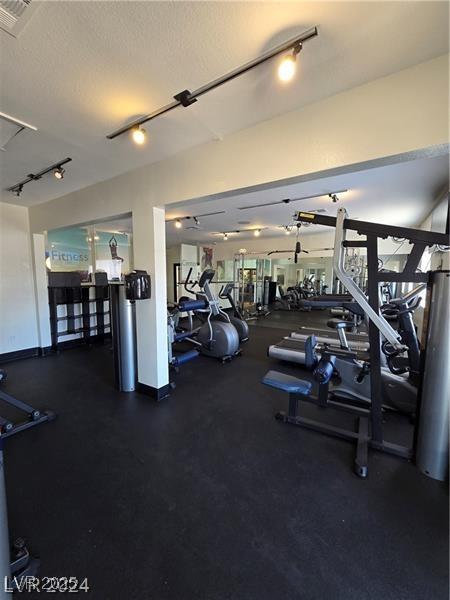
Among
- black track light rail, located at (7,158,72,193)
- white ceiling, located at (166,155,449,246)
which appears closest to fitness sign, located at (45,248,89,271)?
black track light rail, located at (7,158,72,193)

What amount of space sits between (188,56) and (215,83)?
0.73 ft

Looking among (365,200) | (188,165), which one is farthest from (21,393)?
(365,200)

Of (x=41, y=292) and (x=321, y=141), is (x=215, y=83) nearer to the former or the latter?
(x=321, y=141)

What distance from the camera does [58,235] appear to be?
5012 millimetres

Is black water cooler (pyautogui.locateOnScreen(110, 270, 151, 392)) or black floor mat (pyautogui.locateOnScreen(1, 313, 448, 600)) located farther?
black water cooler (pyautogui.locateOnScreen(110, 270, 151, 392))

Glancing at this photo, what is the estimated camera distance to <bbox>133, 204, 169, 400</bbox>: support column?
9.03 feet

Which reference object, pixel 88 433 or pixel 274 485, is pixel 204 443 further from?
pixel 88 433

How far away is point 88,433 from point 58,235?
4.34 m

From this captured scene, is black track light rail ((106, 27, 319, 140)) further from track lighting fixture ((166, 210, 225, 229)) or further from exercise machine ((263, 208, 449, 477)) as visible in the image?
track lighting fixture ((166, 210, 225, 229))

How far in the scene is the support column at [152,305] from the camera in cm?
275

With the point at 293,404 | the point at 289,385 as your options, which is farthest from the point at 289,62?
the point at 293,404

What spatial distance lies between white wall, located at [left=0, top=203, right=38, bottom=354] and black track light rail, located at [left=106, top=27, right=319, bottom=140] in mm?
3374

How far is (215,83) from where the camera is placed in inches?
61.0

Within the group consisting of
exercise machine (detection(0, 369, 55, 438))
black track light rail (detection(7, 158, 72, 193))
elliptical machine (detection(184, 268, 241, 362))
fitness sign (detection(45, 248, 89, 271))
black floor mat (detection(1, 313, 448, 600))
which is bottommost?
black floor mat (detection(1, 313, 448, 600))
